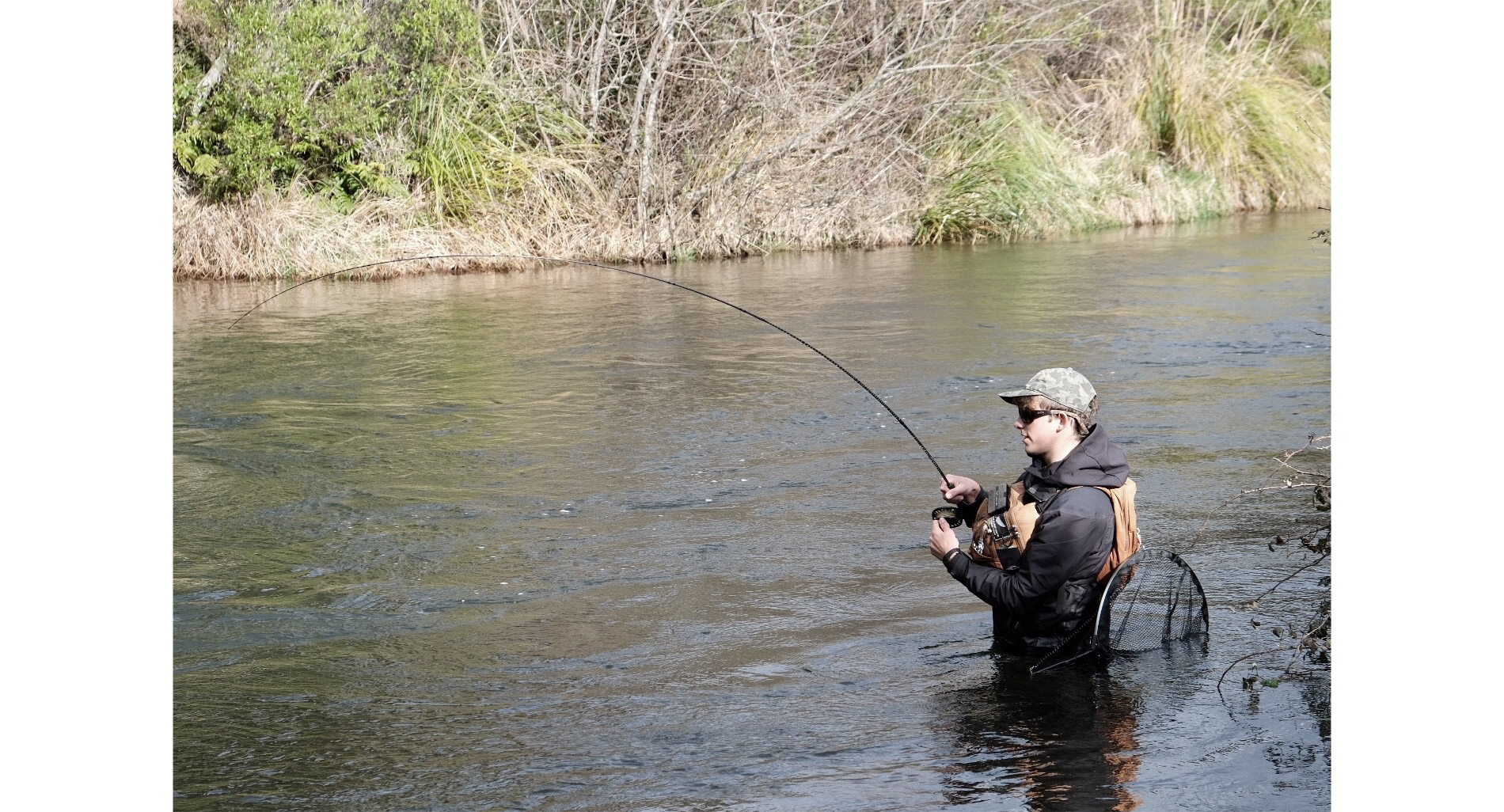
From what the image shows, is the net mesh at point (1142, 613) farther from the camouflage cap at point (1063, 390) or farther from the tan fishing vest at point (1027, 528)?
the camouflage cap at point (1063, 390)

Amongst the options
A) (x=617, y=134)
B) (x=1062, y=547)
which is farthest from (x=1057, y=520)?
(x=617, y=134)

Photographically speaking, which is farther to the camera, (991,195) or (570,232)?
(991,195)

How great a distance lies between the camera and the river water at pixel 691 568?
4.47m

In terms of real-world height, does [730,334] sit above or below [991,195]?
below

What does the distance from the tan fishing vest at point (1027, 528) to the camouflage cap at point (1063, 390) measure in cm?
26

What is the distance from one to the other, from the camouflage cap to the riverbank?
13.2 m

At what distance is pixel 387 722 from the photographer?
15.8 ft

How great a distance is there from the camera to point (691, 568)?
653cm

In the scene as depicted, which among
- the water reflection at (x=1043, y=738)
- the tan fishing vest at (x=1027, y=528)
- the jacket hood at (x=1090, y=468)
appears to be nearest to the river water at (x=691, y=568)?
the water reflection at (x=1043, y=738)

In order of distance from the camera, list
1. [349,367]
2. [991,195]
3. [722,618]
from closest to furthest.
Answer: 1. [722,618]
2. [349,367]
3. [991,195]
